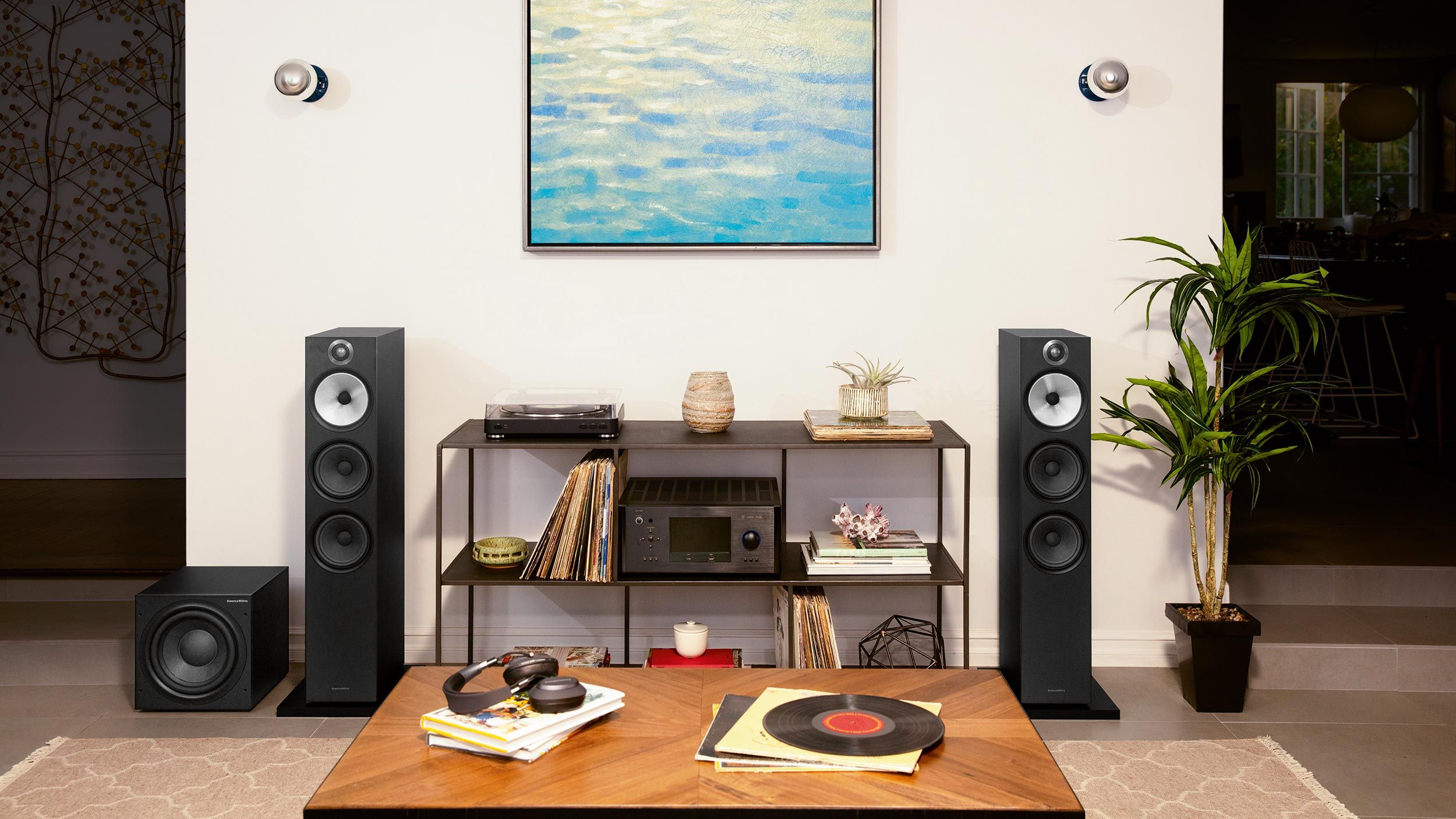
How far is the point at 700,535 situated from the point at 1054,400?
103cm

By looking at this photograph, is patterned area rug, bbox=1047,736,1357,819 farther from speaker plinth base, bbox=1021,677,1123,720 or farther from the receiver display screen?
the receiver display screen

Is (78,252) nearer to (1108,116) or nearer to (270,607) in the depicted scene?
(270,607)

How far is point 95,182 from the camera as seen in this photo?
5613mm

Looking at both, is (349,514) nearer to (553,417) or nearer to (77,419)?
(553,417)

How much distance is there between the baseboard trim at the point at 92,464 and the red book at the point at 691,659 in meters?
3.67

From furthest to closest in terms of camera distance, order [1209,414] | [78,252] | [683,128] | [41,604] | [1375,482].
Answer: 1. [78,252]
2. [1375,482]
3. [41,604]
4. [683,128]
5. [1209,414]

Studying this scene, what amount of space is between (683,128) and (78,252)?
3872 mm

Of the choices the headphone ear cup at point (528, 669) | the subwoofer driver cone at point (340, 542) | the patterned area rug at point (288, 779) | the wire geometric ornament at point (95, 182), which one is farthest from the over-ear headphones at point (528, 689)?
the wire geometric ornament at point (95, 182)

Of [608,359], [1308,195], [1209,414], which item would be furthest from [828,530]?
[1308,195]

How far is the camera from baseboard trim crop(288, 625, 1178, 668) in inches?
138

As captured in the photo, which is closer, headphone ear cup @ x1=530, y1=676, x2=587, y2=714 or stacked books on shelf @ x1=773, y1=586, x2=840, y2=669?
headphone ear cup @ x1=530, y1=676, x2=587, y2=714

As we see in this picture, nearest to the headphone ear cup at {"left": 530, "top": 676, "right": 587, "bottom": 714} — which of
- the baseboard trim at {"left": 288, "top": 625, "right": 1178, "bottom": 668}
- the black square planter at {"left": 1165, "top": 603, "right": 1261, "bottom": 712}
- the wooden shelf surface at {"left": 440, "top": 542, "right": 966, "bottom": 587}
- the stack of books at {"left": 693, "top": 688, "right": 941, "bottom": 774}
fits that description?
the stack of books at {"left": 693, "top": 688, "right": 941, "bottom": 774}

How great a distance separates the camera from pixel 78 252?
565cm

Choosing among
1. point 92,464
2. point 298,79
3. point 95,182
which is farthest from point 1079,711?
point 95,182
